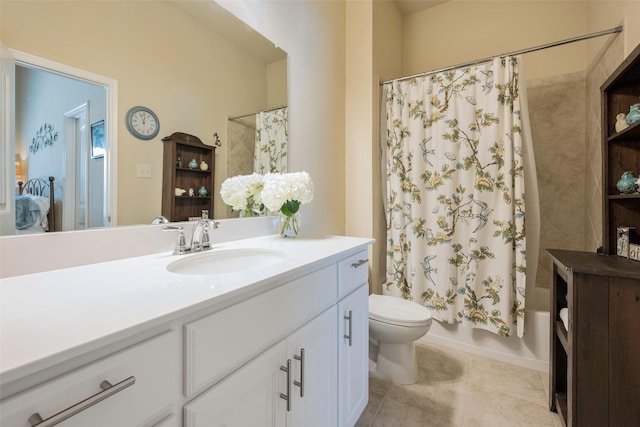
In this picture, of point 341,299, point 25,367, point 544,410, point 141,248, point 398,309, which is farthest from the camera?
point 398,309

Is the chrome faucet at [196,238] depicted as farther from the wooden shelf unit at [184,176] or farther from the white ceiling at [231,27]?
the white ceiling at [231,27]

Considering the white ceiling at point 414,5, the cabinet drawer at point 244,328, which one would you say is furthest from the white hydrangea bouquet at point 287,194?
the white ceiling at point 414,5

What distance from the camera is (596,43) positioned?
6.29 feet

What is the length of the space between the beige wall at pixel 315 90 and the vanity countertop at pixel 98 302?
1.00 m

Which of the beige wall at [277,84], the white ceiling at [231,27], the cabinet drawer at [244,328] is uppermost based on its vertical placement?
the white ceiling at [231,27]

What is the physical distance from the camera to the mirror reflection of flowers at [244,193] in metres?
1.29

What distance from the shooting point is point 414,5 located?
104 inches

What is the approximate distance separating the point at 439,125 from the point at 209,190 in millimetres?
1594

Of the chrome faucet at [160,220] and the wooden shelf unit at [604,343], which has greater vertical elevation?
the chrome faucet at [160,220]

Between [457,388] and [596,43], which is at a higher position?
[596,43]

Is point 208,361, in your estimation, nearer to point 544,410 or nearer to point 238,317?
point 238,317

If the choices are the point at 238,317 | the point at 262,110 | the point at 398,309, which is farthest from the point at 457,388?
the point at 262,110

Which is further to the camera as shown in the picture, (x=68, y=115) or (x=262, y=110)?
(x=262, y=110)


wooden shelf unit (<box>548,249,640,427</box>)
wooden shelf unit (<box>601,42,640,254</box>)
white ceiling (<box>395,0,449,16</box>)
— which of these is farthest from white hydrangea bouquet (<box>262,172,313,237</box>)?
white ceiling (<box>395,0,449,16</box>)
